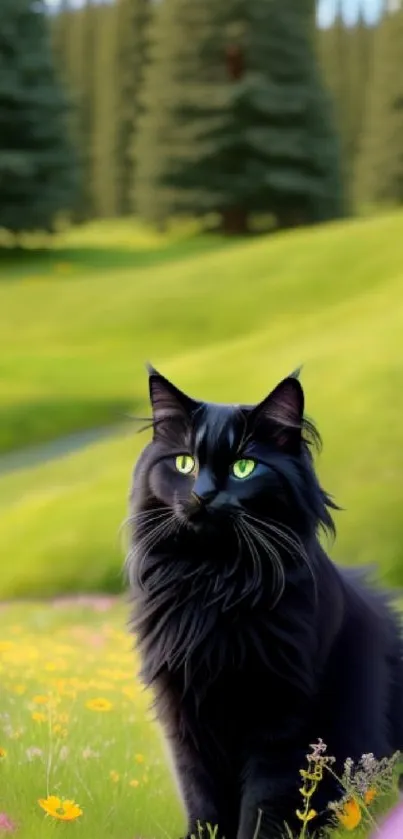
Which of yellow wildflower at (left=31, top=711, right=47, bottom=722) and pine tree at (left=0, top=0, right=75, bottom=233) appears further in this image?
pine tree at (left=0, top=0, right=75, bottom=233)

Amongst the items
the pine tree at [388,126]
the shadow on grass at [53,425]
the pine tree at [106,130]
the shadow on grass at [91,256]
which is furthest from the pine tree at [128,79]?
the shadow on grass at [53,425]

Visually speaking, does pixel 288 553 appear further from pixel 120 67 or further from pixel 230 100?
pixel 120 67

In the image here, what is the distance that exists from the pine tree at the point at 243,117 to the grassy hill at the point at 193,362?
2.78m

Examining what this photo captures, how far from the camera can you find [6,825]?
3.03m

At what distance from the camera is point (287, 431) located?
297cm

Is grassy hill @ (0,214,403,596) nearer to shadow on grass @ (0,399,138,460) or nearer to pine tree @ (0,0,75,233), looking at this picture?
shadow on grass @ (0,399,138,460)

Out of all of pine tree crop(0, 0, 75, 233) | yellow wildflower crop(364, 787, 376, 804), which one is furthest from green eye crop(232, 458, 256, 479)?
pine tree crop(0, 0, 75, 233)

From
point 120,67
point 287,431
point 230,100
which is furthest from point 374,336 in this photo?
point 120,67

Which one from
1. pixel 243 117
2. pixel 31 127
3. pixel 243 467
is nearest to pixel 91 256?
pixel 31 127

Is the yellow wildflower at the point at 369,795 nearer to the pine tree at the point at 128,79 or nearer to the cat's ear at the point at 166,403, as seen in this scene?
the cat's ear at the point at 166,403

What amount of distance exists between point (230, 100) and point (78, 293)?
1116 cm

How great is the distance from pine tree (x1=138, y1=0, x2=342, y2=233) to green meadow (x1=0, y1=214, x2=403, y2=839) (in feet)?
6.93

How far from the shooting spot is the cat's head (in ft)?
9.53

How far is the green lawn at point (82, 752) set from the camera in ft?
10.3
